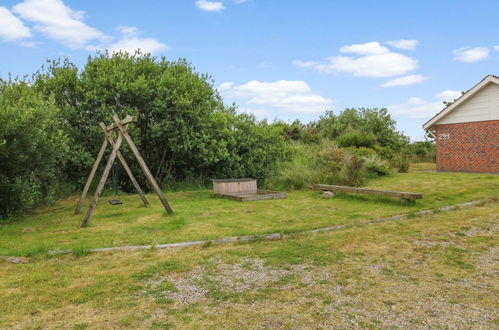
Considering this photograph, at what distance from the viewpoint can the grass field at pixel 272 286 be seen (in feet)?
12.0

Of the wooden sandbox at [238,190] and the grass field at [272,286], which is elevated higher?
the wooden sandbox at [238,190]

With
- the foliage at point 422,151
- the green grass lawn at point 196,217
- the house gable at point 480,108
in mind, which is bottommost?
the green grass lawn at point 196,217

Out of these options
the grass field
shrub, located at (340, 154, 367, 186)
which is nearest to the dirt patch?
the grass field

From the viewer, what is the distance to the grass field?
3.66 metres

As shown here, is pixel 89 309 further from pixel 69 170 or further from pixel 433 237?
pixel 69 170

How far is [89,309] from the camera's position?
3963 millimetres

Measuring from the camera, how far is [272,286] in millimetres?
4488

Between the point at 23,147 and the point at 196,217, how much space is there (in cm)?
454

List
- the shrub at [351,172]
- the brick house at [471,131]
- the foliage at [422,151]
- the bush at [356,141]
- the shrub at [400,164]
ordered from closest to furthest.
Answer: the shrub at [351,172], the brick house at [471,131], the shrub at [400,164], the bush at [356,141], the foliage at [422,151]

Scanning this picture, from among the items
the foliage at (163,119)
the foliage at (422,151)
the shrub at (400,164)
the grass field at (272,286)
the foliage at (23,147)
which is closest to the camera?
the grass field at (272,286)

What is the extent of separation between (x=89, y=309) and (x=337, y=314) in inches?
96.5

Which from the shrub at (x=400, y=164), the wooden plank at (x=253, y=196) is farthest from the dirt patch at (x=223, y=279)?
the shrub at (x=400, y=164)

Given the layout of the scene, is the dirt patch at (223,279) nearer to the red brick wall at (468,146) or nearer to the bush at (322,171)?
the bush at (322,171)

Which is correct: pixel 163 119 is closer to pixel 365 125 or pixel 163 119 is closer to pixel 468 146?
pixel 468 146
